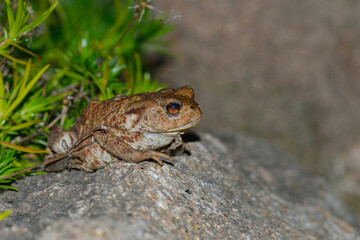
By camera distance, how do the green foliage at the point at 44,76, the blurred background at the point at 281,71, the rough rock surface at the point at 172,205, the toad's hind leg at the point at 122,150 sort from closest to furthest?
the rough rock surface at the point at 172,205 < the toad's hind leg at the point at 122,150 < the green foliage at the point at 44,76 < the blurred background at the point at 281,71

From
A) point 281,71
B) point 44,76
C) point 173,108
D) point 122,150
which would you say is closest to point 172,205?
point 122,150

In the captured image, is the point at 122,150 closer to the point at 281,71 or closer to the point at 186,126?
the point at 186,126

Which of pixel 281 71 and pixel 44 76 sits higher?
pixel 281 71

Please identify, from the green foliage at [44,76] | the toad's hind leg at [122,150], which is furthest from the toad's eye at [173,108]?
the green foliage at [44,76]

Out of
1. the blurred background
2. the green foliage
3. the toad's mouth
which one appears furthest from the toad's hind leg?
the blurred background

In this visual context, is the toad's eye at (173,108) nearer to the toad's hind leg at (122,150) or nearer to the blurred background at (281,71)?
the toad's hind leg at (122,150)

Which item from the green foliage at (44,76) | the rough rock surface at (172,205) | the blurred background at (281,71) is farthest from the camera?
the blurred background at (281,71)

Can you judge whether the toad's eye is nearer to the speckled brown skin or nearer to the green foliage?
the speckled brown skin
